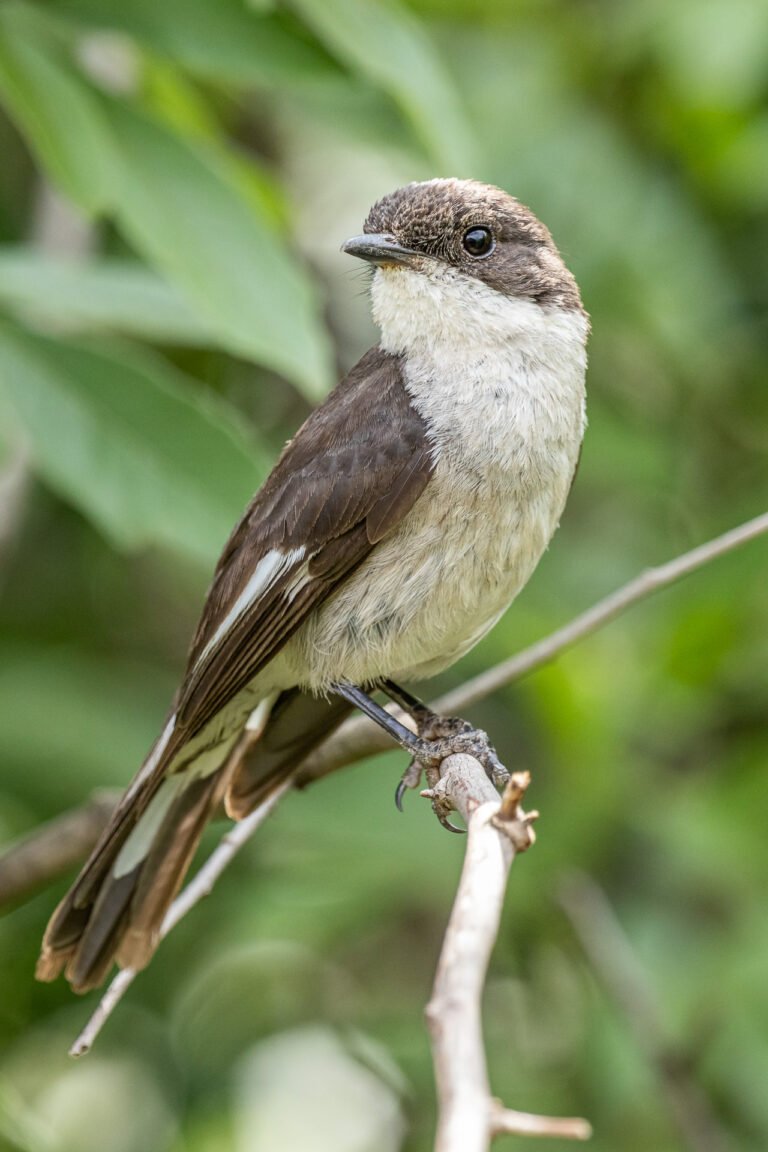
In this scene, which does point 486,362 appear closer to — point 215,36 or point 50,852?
point 215,36

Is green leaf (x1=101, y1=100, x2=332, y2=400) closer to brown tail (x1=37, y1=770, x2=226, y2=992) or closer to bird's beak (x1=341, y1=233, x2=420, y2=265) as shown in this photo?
bird's beak (x1=341, y1=233, x2=420, y2=265)

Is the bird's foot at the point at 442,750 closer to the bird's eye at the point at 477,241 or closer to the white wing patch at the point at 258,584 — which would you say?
the white wing patch at the point at 258,584

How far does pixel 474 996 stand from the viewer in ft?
4.71

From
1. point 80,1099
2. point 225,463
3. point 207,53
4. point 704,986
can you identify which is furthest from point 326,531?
point 80,1099

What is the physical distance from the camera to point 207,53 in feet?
11.8

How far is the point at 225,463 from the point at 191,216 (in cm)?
57

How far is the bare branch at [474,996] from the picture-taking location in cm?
124

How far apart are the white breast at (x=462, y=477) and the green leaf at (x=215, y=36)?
1.82ft

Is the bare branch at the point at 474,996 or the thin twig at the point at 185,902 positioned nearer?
the bare branch at the point at 474,996

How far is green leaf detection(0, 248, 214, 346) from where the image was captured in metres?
3.69

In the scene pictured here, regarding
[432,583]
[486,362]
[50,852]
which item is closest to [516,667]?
[432,583]

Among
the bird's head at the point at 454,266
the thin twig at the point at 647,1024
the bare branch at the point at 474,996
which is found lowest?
the thin twig at the point at 647,1024

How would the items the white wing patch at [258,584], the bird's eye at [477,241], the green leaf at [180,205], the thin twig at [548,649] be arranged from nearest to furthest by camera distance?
the thin twig at [548,649]
the green leaf at [180,205]
the white wing patch at [258,584]
the bird's eye at [477,241]

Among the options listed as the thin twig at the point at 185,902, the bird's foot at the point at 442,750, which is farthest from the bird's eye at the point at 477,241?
the thin twig at the point at 185,902
